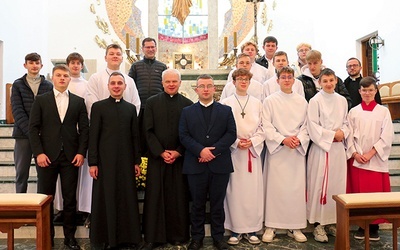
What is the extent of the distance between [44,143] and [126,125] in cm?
79

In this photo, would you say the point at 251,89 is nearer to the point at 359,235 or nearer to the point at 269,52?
the point at 269,52

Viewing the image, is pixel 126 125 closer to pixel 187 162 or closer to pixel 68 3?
pixel 187 162

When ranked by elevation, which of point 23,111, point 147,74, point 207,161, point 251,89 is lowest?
point 207,161

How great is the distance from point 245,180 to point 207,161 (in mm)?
569

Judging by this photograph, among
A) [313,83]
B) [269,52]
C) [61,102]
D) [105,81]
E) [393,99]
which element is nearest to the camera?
[61,102]

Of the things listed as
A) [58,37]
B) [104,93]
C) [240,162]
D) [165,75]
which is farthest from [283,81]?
[58,37]

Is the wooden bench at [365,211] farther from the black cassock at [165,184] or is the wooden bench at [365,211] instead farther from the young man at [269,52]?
the young man at [269,52]

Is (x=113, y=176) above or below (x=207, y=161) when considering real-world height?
below

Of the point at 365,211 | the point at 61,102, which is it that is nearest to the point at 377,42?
the point at 365,211

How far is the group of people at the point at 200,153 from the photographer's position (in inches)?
145

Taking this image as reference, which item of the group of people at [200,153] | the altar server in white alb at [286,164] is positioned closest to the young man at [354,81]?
the group of people at [200,153]

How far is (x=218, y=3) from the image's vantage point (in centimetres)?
1171

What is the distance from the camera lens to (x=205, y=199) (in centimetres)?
373

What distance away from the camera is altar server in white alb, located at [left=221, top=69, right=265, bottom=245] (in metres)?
3.93
